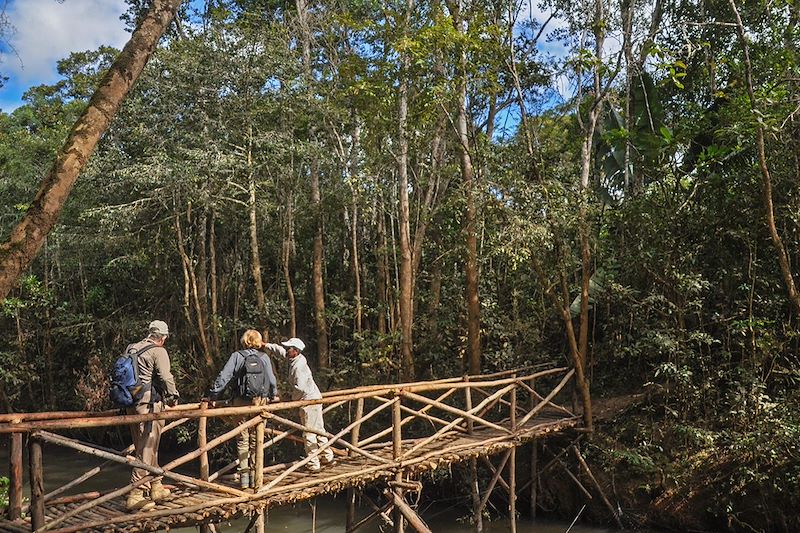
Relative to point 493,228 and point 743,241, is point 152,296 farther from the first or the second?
point 743,241

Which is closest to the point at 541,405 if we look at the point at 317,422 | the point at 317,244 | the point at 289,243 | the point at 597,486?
the point at 597,486

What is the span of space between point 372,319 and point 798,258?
8877 millimetres

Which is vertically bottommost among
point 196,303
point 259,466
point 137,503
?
point 137,503

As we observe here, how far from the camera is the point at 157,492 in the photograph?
5348 mm

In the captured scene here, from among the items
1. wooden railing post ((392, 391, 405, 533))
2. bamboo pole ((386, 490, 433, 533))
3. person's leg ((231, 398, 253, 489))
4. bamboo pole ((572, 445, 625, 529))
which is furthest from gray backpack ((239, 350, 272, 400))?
bamboo pole ((572, 445, 625, 529))

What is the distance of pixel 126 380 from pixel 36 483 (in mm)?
1050

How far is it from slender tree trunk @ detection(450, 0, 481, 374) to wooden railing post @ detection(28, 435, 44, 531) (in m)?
6.55

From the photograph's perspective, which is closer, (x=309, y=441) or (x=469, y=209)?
(x=309, y=441)

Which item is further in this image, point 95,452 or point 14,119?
point 14,119

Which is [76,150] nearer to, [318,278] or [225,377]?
[225,377]

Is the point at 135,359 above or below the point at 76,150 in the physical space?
below

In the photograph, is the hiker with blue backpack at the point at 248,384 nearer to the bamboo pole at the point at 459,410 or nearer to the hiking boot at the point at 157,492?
the hiking boot at the point at 157,492

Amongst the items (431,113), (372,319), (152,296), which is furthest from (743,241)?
(152,296)

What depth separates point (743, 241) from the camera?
32.3 feet
